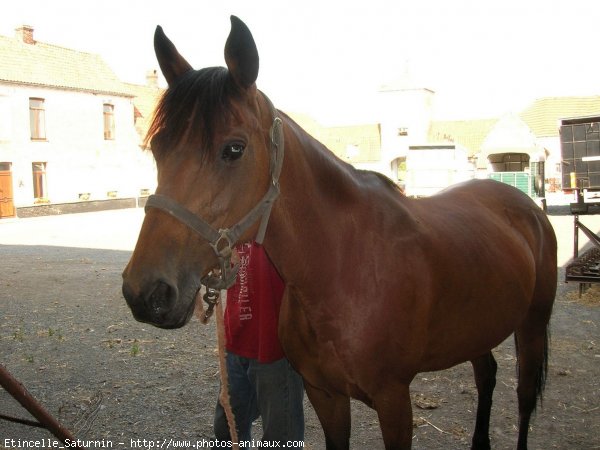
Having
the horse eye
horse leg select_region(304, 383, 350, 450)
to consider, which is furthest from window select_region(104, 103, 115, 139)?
the horse eye

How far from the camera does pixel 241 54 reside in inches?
64.6

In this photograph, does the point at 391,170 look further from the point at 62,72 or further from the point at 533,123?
the point at 62,72

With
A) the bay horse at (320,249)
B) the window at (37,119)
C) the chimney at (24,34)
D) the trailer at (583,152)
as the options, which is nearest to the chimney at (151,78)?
the chimney at (24,34)

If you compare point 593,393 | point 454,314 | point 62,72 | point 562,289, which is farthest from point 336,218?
point 62,72

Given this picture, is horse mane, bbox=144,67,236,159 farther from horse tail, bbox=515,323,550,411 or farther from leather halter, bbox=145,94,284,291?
horse tail, bbox=515,323,550,411

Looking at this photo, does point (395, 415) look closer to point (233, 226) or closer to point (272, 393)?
point (272, 393)

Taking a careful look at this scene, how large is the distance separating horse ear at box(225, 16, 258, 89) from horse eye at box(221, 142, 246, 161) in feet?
0.67

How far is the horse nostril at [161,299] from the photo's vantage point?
4.85ft

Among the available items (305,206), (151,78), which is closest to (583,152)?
(305,206)

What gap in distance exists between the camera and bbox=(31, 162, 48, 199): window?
91.5 ft

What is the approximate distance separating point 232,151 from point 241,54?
1.01ft

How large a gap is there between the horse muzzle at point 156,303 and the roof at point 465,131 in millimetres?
45680

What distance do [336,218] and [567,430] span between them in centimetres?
279

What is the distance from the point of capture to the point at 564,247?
11648 millimetres
